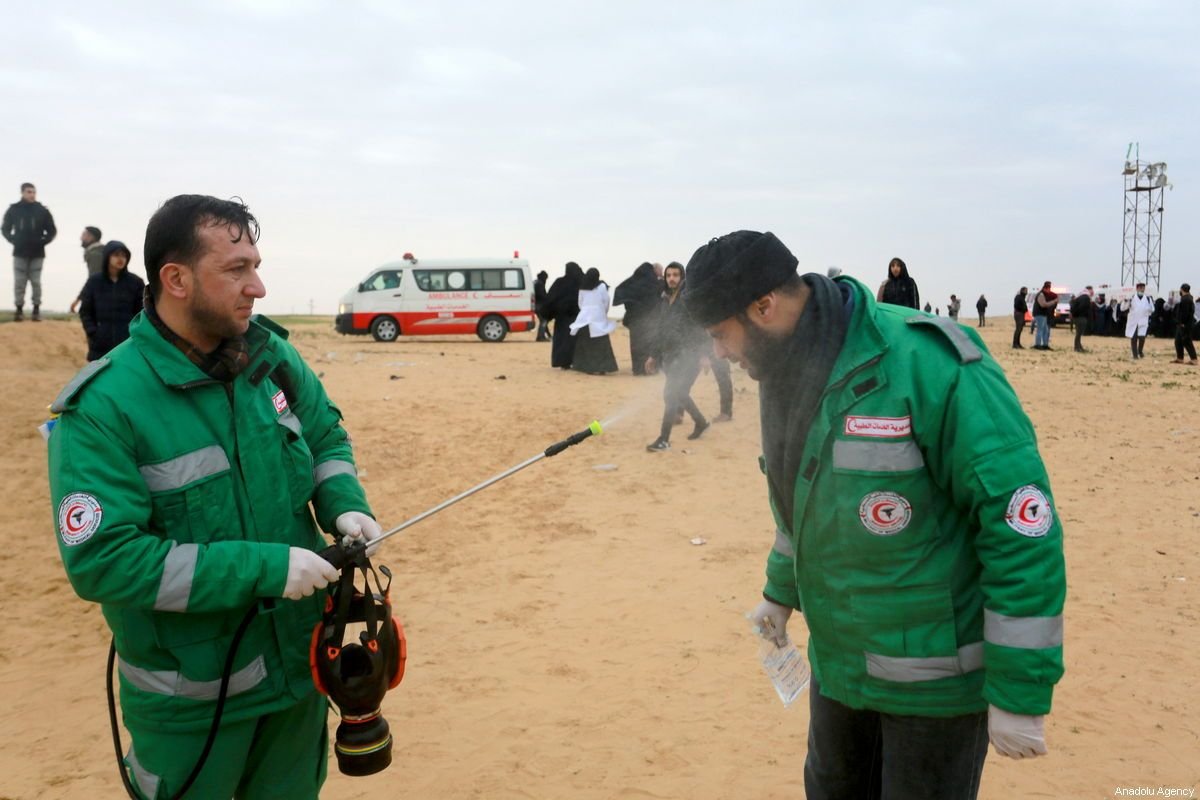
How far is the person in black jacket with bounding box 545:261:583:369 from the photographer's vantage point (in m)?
15.7

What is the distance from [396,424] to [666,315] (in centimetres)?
382

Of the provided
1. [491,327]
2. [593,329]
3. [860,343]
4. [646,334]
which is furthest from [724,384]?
[491,327]

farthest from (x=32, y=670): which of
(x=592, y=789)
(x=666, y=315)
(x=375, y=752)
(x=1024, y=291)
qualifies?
(x=1024, y=291)

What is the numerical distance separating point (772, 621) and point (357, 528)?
1323mm

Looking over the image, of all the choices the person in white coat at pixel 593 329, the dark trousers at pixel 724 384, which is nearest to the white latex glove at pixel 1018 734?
the dark trousers at pixel 724 384

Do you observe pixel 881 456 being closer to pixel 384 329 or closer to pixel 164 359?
pixel 164 359

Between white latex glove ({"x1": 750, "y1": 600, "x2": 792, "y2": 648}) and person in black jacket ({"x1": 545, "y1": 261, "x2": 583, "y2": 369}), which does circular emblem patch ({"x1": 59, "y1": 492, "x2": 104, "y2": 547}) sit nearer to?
white latex glove ({"x1": 750, "y1": 600, "x2": 792, "y2": 648})

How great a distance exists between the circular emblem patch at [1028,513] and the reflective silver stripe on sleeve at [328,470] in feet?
6.04

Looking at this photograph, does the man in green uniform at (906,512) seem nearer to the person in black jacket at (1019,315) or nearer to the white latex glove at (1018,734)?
the white latex glove at (1018,734)

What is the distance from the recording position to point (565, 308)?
15.8m

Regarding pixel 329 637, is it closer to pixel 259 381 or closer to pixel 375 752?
pixel 375 752

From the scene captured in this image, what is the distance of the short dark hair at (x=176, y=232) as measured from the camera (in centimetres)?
235

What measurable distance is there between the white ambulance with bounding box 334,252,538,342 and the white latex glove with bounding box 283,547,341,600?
2214 centimetres

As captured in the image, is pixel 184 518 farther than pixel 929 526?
Yes
